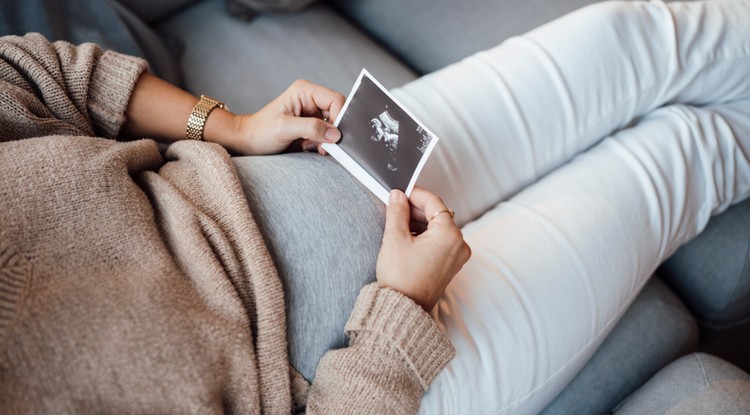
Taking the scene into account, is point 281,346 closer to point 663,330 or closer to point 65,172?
point 65,172

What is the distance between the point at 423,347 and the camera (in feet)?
2.10

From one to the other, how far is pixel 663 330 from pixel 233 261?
0.83m

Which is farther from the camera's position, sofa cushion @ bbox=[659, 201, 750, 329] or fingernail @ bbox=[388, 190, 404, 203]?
sofa cushion @ bbox=[659, 201, 750, 329]

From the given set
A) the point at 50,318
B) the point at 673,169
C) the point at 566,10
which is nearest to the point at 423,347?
the point at 50,318

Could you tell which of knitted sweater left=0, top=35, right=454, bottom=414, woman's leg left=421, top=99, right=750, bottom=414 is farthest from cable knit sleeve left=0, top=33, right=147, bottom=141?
woman's leg left=421, top=99, right=750, bottom=414

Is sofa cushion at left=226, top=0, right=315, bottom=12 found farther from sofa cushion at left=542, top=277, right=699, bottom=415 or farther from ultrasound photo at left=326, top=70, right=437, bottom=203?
sofa cushion at left=542, top=277, right=699, bottom=415

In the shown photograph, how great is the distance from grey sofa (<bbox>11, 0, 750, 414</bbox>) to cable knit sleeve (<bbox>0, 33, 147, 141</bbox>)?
0.85ft

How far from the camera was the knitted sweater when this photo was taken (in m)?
0.48

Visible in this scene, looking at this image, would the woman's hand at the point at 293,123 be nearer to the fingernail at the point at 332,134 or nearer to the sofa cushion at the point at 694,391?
the fingernail at the point at 332,134

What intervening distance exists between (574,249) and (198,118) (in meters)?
0.63

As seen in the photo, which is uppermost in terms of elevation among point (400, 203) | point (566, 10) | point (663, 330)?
point (566, 10)

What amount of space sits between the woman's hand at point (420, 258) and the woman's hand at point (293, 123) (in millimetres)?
173

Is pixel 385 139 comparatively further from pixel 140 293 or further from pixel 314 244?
pixel 140 293

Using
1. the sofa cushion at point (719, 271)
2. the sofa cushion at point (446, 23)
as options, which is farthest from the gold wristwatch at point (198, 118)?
the sofa cushion at point (719, 271)
